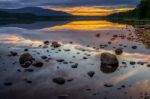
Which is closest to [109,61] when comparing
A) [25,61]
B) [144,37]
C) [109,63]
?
[109,63]

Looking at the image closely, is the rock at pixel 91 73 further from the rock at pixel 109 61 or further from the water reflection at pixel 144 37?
the water reflection at pixel 144 37

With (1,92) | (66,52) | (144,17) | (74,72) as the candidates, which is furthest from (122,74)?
(144,17)

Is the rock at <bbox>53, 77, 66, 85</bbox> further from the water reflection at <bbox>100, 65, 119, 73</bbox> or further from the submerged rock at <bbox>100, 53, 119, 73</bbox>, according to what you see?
the submerged rock at <bbox>100, 53, 119, 73</bbox>

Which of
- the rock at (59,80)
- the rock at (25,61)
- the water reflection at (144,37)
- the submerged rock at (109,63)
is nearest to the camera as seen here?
the rock at (59,80)

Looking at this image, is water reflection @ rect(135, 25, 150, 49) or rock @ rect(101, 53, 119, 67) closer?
rock @ rect(101, 53, 119, 67)

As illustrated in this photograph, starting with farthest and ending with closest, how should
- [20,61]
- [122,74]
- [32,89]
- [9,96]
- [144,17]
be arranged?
[144,17] < [20,61] < [122,74] < [32,89] < [9,96]

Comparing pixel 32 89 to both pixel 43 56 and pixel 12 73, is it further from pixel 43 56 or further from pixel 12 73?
pixel 43 56

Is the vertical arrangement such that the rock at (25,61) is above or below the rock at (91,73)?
above

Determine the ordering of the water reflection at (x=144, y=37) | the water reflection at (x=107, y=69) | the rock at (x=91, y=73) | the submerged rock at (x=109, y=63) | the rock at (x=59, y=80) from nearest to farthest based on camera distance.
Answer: the rock at (x=59, y=80) < the rock at (x=91, y=73) < the water reflection at (x=107, y=69) < the submerged rock at (x=109, y=63) < the water reflection at (x=144, y=37)

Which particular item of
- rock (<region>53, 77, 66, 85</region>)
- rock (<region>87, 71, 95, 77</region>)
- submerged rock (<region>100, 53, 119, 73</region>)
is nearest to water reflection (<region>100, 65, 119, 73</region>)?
submerged rock (<region>100, 53, 119, 73</region>)

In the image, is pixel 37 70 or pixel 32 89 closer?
pixel 32 89

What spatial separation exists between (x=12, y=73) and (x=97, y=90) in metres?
6.10

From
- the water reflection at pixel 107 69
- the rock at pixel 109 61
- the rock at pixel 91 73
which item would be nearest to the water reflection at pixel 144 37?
the rock at pixel 109 61

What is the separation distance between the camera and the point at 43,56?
2844cm
